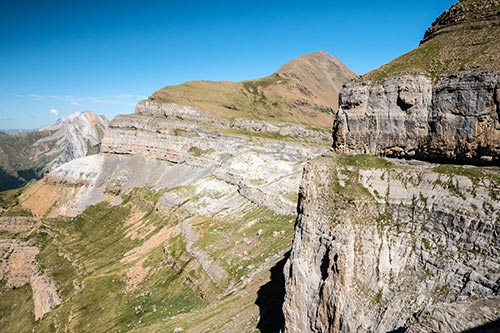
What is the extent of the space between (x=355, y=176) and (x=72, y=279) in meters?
97.1

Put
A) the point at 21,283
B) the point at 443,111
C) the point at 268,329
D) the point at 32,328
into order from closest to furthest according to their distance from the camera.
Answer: the point at 443,111, the point at 268,329, the point at 32,328, the point at 21,283

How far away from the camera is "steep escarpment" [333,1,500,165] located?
88.3ft

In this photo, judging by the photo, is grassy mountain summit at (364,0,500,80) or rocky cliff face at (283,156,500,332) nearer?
rocky cliff face at (283,156,500,332)

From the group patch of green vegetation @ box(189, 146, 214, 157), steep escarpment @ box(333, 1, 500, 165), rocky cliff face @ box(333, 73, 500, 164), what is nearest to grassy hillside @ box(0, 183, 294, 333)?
patch of green vegetation @ box(189, 146, 214, 157)

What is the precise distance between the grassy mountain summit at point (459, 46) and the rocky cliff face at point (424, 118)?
5.58 ft

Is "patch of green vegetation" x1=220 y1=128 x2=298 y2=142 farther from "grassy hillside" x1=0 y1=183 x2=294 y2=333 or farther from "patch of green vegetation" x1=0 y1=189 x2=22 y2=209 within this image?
"patch of green vegetation" x1=0 y1=189 x2=22 y2=209

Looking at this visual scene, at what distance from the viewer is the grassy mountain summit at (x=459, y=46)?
96.8 ft

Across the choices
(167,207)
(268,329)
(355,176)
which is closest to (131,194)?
(167,207)

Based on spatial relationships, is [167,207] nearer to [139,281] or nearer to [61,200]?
[139,281]

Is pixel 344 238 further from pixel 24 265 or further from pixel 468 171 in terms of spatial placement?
pixel 24 265

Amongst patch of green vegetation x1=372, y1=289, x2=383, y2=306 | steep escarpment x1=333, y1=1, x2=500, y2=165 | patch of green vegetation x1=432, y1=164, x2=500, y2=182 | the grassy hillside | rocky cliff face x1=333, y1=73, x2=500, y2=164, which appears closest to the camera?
patch of green vegetation x1=432, y1=164, x2=500, y2=182

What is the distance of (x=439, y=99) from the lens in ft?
98.0

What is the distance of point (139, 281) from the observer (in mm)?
85625

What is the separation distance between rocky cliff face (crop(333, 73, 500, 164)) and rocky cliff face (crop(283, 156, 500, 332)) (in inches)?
74.4
